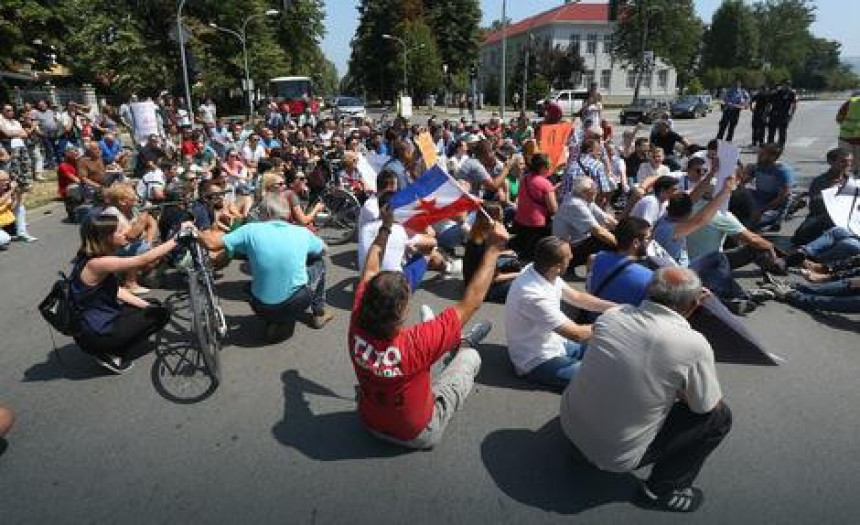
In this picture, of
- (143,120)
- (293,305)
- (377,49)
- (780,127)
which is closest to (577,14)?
(377,49)

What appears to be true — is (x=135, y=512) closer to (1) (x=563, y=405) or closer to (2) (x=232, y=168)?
(1) (x=563, y=405)

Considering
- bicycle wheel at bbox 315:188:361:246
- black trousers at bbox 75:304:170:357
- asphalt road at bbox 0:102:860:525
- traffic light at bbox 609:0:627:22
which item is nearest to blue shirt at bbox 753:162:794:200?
asphalt road at bbox 0:102:860:525

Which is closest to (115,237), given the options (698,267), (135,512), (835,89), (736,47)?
(135,512)

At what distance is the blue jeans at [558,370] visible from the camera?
423 centimetres

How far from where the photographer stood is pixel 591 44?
250 ft

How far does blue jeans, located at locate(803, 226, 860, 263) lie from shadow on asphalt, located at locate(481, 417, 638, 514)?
16.1 feet

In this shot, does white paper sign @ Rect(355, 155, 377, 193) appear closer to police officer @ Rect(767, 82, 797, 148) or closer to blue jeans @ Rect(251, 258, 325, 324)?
blue jeans @ Rect(251, 258, 325, 324)

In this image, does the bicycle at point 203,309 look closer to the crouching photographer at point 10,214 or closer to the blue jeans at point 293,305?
the blue jeans at point 293,305

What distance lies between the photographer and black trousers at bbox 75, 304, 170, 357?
4.54 meters

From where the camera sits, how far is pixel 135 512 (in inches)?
125

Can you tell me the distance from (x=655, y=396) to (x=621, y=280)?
1.61m

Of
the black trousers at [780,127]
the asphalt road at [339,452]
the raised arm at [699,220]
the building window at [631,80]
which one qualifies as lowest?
the asphalt road at [339,452]

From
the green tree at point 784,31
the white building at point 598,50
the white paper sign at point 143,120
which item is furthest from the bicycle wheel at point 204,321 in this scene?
the green tree at point 784,31

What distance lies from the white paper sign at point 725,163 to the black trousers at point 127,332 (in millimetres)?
5539
